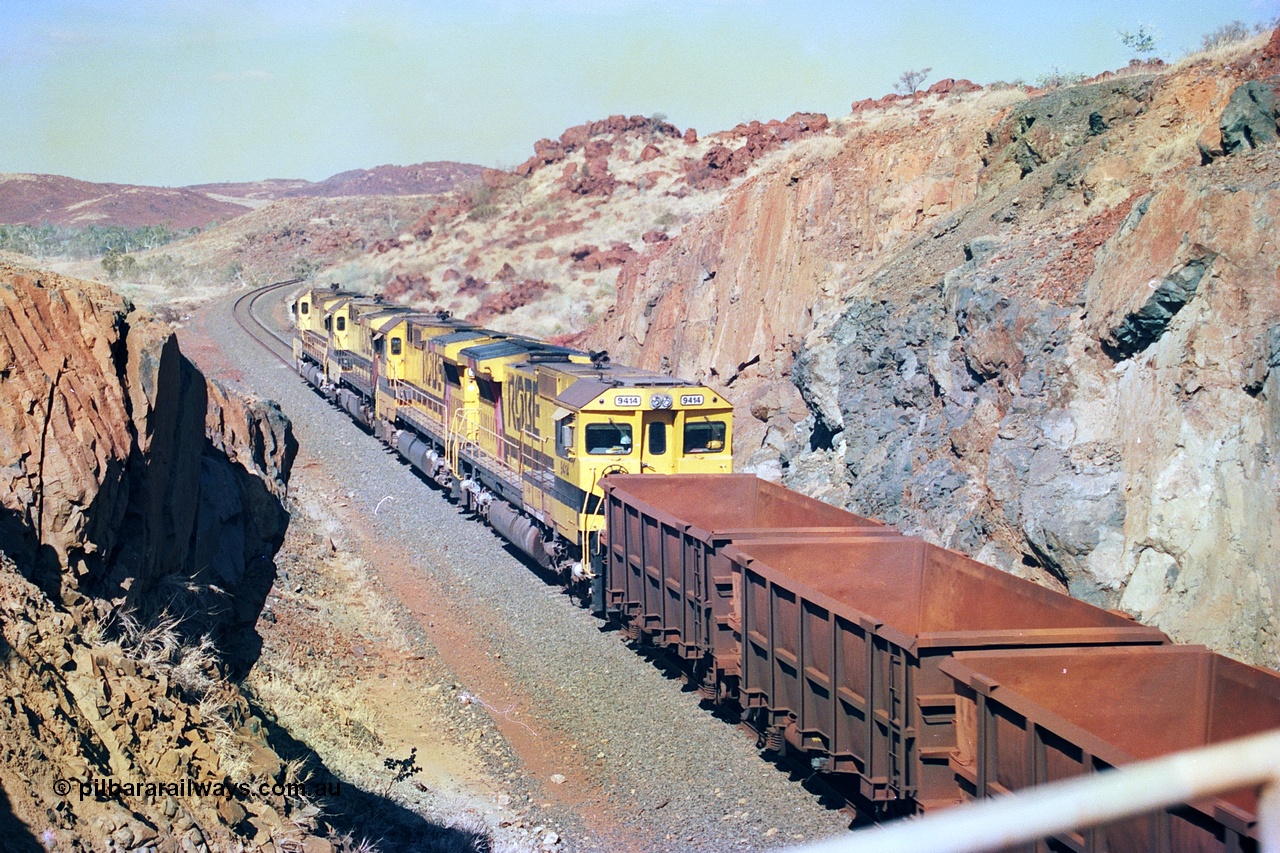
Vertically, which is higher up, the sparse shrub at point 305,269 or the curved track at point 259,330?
A: the sparse shrub at point 305,269

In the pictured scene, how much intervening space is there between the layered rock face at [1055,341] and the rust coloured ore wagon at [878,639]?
4023mm

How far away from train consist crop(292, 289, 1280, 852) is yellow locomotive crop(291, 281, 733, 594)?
48 millimetres

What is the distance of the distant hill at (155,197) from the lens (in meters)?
128

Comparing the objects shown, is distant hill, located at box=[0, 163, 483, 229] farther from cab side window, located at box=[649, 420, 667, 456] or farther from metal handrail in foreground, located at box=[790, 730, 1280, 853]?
metal handrail in foreground, located at box=[790, 730, 1280, 853]

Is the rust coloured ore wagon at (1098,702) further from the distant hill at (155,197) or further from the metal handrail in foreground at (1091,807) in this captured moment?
the distant hill at (155,197)

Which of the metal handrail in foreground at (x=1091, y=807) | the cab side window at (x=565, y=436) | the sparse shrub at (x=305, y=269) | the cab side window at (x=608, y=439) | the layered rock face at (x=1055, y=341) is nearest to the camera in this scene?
the metal handrail in foreground at (x=1091, y=807)

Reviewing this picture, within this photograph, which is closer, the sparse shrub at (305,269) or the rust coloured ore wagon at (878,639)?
the rust coloured ore wagon at (878,639)

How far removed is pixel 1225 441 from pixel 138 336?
12358 millimetres

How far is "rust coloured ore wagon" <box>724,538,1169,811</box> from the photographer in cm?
817

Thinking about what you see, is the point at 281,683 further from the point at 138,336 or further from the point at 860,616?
the point at 860,616

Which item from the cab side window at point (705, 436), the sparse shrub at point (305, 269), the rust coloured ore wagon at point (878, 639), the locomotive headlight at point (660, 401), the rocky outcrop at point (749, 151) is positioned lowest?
the rust coloured ore wagon at point (878, 639)

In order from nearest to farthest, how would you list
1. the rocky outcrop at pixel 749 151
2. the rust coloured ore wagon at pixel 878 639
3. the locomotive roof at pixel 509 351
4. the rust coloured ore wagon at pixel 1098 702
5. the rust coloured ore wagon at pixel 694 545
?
the rust coloured ore wagon at pixel 1098 702
the rust coloured ore wagon at pixel 878 639
the rust coloured ore wagon at pixel 694 545
the locomotive roof at pixel 509 351
the rocky outcrop at pixel 749 151

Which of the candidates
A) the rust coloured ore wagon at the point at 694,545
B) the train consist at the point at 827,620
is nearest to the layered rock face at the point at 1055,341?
the rust coloured ore wagon at the point at 694,545

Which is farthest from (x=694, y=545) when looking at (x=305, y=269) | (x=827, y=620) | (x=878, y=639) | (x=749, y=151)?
(x=305, y=269)
